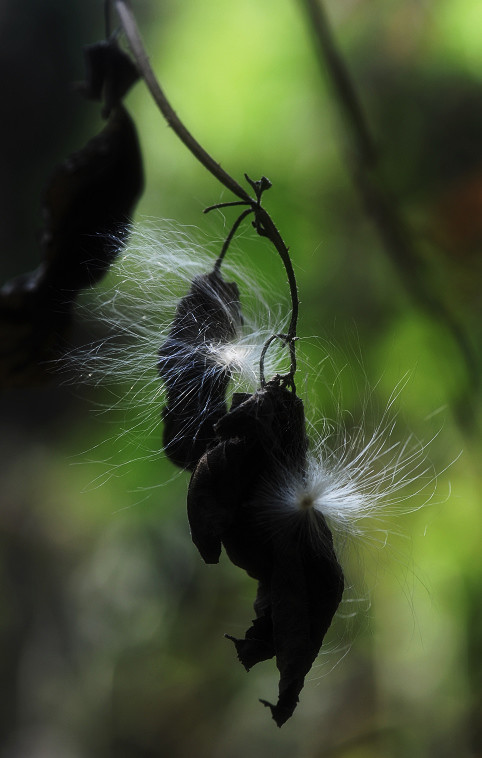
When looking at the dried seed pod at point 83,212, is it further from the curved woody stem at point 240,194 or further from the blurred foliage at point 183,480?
the blurred foliage at point 183,480

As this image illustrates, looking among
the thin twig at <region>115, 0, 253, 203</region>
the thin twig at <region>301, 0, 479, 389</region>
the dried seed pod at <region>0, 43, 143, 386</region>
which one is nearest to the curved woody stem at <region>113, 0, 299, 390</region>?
the thin twig at <region>115, 0, 253, 203</region>

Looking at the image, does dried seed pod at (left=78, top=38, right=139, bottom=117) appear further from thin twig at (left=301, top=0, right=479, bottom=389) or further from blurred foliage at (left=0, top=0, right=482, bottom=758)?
thin twig at (left=301, top=0, right=479, bottom=389)

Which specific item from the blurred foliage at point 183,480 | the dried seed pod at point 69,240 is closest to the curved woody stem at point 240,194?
the dried seed pod at point 69,240

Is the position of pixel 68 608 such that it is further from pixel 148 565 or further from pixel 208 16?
pixel 208 16

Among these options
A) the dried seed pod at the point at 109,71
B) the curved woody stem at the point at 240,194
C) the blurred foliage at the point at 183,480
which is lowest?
the blurred foliage at the point at 183,480

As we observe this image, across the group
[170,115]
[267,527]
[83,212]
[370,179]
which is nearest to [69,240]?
Answer: [83,212]
